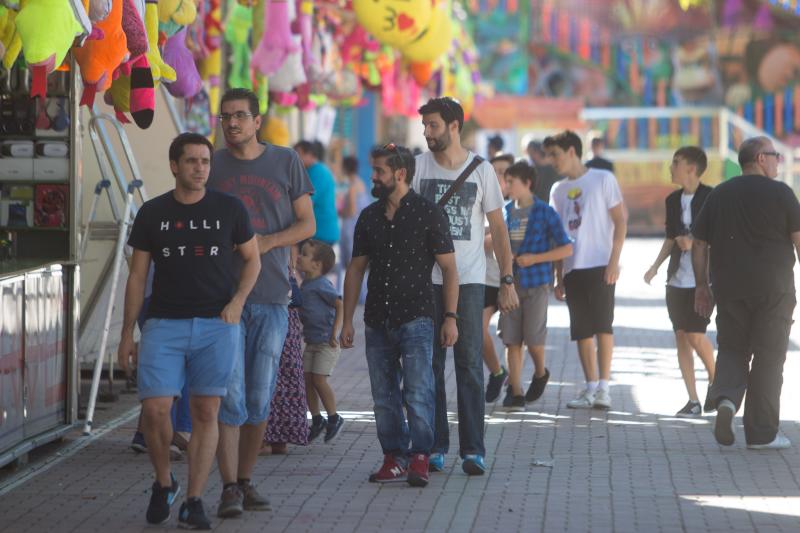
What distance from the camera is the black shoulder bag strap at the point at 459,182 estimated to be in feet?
28.7

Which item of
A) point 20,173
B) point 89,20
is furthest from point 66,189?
point 89,20

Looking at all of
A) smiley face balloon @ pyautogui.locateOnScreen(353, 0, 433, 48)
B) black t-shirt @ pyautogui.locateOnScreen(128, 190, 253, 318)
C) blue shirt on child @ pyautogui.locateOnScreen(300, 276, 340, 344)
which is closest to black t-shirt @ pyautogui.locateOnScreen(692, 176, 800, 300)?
blue shirt on child @ pyautogui.locateOnScreen(300, 276, 340, 344)

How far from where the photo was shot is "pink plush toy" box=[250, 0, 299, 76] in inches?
555

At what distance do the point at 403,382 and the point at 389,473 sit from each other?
477mm

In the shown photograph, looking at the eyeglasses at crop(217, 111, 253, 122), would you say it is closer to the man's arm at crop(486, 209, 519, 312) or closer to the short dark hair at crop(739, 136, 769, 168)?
the man's arm at crop(486, 209, 519, 312)

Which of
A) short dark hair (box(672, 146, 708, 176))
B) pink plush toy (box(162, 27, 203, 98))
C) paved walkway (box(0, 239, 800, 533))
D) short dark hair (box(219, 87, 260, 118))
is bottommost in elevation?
paved walkway (box(0, 239, 800, 533))

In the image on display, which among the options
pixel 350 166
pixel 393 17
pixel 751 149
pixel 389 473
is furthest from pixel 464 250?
pixel 350 166

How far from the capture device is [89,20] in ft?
27.6

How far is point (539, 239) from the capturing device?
1155 centimetres

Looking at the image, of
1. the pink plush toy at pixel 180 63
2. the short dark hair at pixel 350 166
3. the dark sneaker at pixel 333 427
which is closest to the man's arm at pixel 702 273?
the dark sneaker at pixel 333 427

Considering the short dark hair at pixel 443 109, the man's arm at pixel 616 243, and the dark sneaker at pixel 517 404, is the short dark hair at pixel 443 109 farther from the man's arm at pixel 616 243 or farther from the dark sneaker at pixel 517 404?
the dark sneaker at pixel 517 404

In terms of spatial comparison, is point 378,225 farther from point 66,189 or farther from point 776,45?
point 776,45

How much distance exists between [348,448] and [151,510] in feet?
8.44

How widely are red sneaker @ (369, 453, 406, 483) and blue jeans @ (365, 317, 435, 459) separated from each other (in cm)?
4
